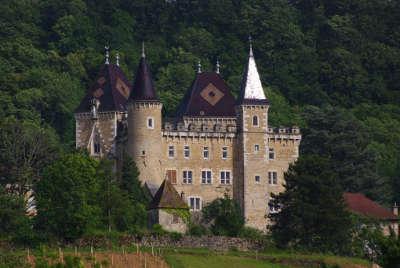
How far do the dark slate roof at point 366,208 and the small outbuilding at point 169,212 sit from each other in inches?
443

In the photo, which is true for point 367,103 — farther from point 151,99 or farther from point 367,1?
point 151,99

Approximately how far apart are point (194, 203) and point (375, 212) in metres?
10.8

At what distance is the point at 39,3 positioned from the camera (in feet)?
583

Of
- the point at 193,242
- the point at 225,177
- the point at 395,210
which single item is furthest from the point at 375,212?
the point at 193,242

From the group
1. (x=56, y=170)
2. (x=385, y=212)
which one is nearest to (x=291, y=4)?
(x=385, y=212)

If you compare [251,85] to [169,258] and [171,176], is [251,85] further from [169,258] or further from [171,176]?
[169,258]

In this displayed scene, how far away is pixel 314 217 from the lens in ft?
372

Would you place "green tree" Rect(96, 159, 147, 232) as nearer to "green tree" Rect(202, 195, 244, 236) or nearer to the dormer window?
"green tree" Rect(202, 195, 244, 236)

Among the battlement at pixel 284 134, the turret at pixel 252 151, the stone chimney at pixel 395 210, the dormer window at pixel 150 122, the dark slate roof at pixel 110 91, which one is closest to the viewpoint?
the dormer window at pixel 150 122

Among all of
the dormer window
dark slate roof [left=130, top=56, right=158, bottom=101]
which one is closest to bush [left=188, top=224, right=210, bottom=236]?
the dormer window

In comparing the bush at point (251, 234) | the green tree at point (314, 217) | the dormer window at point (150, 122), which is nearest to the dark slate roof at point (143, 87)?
the dormer window at point (150, 122)

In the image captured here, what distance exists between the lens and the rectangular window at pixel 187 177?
401 feet

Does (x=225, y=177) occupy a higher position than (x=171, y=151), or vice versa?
(x=171, y=151)

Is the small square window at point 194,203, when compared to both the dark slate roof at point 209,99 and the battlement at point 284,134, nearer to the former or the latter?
the dark slate roof at point 209,99
